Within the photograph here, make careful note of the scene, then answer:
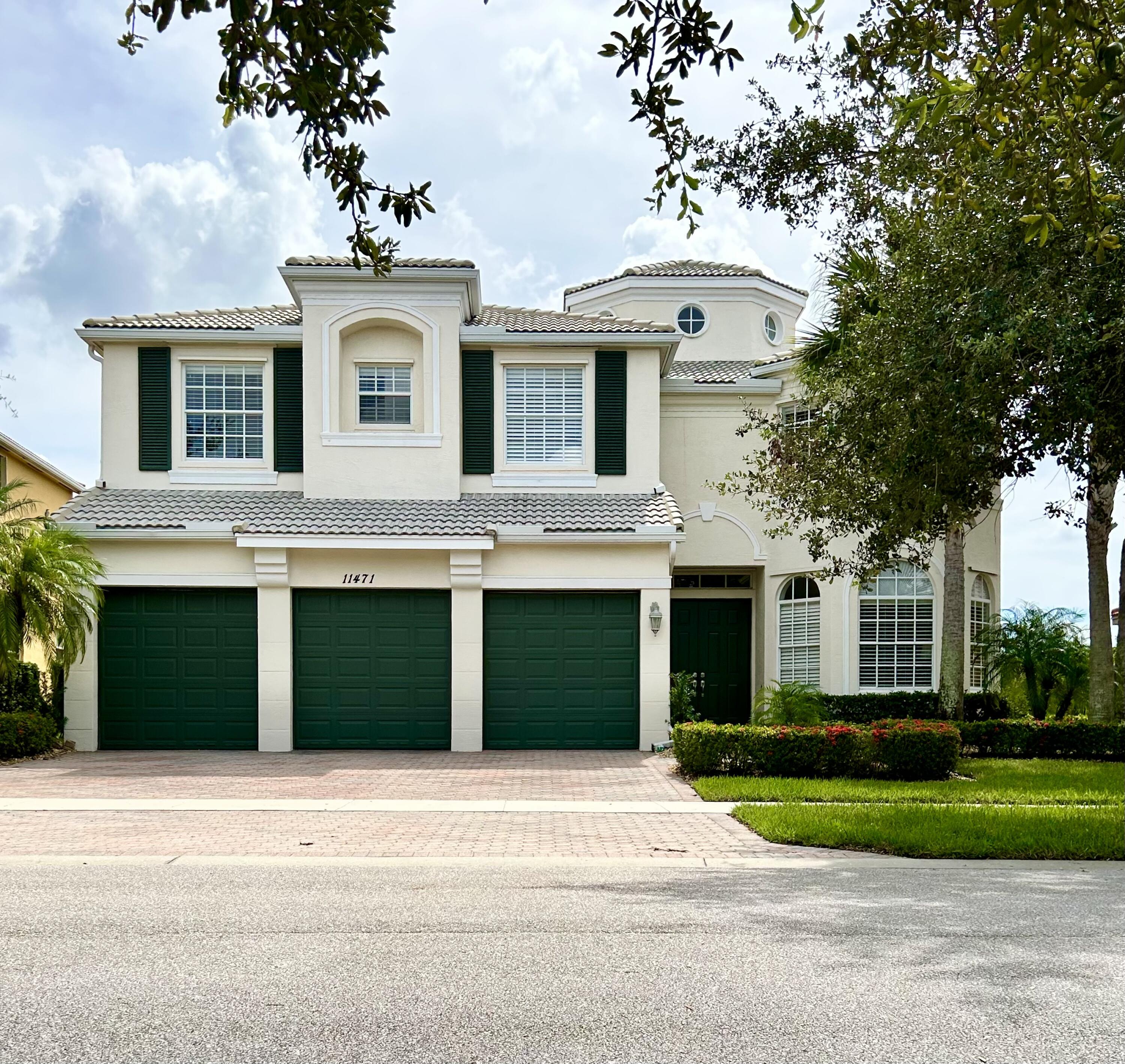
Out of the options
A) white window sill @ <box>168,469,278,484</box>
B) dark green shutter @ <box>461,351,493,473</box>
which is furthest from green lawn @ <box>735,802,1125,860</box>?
white window sill @ <box>168,469,278,484</box>

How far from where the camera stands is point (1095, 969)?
21.3ft

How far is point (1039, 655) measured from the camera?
22.5 metres

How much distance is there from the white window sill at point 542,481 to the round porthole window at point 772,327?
8.80 m

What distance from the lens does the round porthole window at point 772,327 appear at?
28.1m

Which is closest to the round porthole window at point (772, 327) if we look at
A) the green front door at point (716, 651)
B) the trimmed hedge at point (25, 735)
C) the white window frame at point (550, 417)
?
the green front door at point (716, 651)

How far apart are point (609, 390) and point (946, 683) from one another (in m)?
7.76

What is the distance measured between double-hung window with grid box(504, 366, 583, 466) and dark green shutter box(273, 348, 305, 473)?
366cm

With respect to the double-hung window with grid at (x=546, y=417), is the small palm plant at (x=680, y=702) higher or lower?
lower

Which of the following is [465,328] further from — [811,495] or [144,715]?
[144,715]

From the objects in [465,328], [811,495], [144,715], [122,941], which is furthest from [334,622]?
[122,941]

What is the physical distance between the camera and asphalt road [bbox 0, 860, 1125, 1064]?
5.31 metres

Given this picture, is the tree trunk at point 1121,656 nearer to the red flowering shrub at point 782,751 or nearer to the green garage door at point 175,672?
the red flowering shrub at point 782,751

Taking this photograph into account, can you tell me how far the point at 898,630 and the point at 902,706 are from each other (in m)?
1.72

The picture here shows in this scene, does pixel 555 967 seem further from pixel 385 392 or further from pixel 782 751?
pixel 385 392
